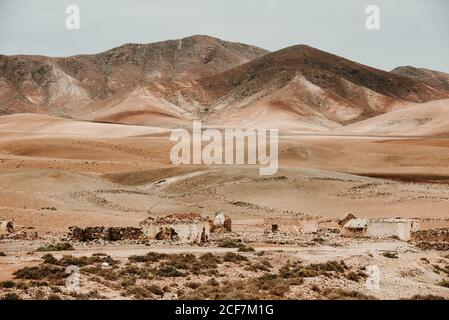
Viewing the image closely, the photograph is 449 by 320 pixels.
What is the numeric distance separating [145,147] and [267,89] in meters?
74.8

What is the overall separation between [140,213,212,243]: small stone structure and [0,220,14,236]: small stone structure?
5.34m

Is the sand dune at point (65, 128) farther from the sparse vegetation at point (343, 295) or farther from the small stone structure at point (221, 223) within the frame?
the sparse vegetation at point (343, 295)

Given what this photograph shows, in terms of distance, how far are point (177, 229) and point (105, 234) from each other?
96.2 inches

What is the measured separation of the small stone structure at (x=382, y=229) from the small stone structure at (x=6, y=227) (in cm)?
1286

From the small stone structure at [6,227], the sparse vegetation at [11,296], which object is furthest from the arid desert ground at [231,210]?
the small stone structure at [6,227]

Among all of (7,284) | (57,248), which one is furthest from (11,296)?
(57,248)

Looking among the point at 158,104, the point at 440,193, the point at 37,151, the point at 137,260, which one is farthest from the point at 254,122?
the point at 137,260

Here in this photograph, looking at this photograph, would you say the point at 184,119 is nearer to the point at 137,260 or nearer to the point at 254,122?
the point at 254,122

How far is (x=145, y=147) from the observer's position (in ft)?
292

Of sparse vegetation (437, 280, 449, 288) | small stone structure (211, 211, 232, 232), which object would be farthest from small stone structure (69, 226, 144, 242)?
sparse vegetation (437, 280, 449, 288)

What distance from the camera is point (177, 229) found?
79.6ft

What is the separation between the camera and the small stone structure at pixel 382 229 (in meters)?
27.7

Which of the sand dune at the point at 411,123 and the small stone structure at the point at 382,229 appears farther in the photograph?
the sand dune at the point at 411,123

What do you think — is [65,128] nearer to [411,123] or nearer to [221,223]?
[411,123]
